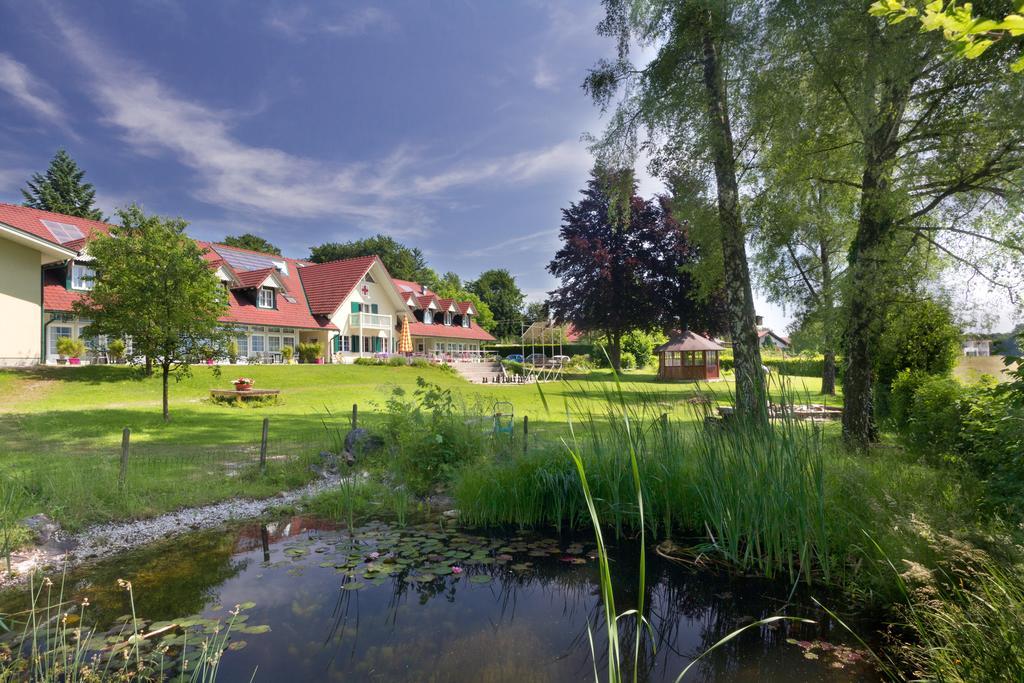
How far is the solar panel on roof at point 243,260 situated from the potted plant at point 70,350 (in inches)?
445

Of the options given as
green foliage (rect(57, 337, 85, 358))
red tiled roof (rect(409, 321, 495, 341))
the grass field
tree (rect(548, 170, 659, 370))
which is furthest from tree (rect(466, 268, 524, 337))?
green foliage (rect(57, 337, 85, 358))

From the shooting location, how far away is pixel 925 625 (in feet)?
11.0

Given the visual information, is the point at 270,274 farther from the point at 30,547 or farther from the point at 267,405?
the point at 30,547

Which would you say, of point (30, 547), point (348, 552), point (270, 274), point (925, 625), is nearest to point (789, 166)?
point (925, 625)

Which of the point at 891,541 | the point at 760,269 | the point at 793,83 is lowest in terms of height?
the point at 891,541

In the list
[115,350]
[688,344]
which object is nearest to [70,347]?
[115,350]

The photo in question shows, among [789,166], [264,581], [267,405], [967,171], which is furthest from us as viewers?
[267,405]

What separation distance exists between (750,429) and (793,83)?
6365 millimetres

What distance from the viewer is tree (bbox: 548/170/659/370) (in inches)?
1230

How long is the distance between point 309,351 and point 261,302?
12.8 feet

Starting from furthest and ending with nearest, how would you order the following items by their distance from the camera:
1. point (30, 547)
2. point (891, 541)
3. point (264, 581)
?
point (30, 547) < point (264, 581) < point (891, 541)

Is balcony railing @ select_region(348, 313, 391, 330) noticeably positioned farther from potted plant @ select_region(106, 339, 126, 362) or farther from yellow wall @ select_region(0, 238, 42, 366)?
yellow wall @ select_region(0, 238, 42, 366)

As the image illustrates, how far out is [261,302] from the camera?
3125 cm

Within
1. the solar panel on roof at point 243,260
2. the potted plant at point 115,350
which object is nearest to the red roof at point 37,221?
the potted plant at point 115,350
